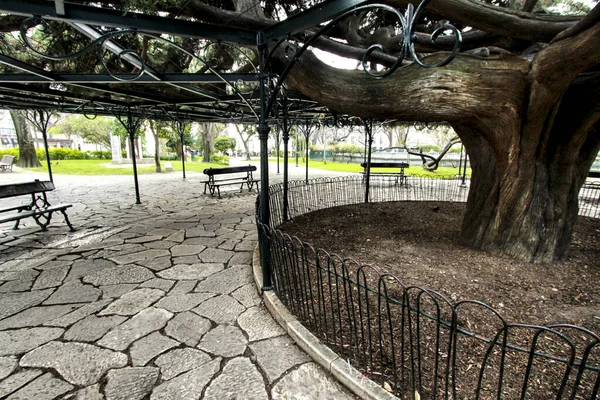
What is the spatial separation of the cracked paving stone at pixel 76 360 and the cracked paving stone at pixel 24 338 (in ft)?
0.34

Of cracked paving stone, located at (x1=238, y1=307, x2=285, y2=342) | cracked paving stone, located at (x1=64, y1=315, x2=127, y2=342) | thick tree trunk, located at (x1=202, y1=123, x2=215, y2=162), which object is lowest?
cracked paving stone, located at (x1=238, y1=307, x2=285, y2=342)

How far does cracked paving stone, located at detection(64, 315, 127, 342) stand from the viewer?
8.14 ft

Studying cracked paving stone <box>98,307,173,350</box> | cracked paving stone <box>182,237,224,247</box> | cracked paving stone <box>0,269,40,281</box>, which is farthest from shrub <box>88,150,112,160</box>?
cracked paving stone <box>98,307,173,350</box>

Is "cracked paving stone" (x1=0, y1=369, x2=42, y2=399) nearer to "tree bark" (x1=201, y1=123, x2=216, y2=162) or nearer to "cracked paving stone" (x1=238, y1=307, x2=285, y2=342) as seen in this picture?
"cracked paving stone" (x1=238, y1=307, x2=285, y2=342)

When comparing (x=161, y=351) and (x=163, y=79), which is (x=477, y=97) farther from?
(x=163, y=79)

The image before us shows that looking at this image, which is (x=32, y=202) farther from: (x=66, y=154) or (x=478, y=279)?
(x=66, y=154)

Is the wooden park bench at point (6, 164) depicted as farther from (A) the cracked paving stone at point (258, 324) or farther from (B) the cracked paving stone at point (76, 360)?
(A) the cracked paving stone at point (258, 324)

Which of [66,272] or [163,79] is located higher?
[163,79]

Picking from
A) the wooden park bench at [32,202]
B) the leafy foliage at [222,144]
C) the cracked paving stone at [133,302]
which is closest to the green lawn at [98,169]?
the wooden park bench at [32,202]

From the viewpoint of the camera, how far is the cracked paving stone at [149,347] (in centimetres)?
224

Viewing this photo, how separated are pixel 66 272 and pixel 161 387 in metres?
2.78

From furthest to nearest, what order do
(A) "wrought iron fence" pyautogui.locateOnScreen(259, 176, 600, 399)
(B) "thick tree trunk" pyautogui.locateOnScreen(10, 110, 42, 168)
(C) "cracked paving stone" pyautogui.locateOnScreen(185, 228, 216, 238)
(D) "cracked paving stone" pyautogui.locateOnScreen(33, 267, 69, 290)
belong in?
(B) "thick tree trunk" pyautogui.locateOnScreen(10, 110, 42, 168)
(C) "cracked paving stone" pyautogui.locateOnScreen(185, 228, 216, 238)
(D) "cracked paving stone" pyautogui.locateOnScreen(33, 267, 69, 290)
(A) "wrought iron fence" pyautogui.locateOnScreen(259, 176, 600, 399)

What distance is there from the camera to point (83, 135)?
3462cm

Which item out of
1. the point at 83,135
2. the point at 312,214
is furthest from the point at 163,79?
the point at 83,135
